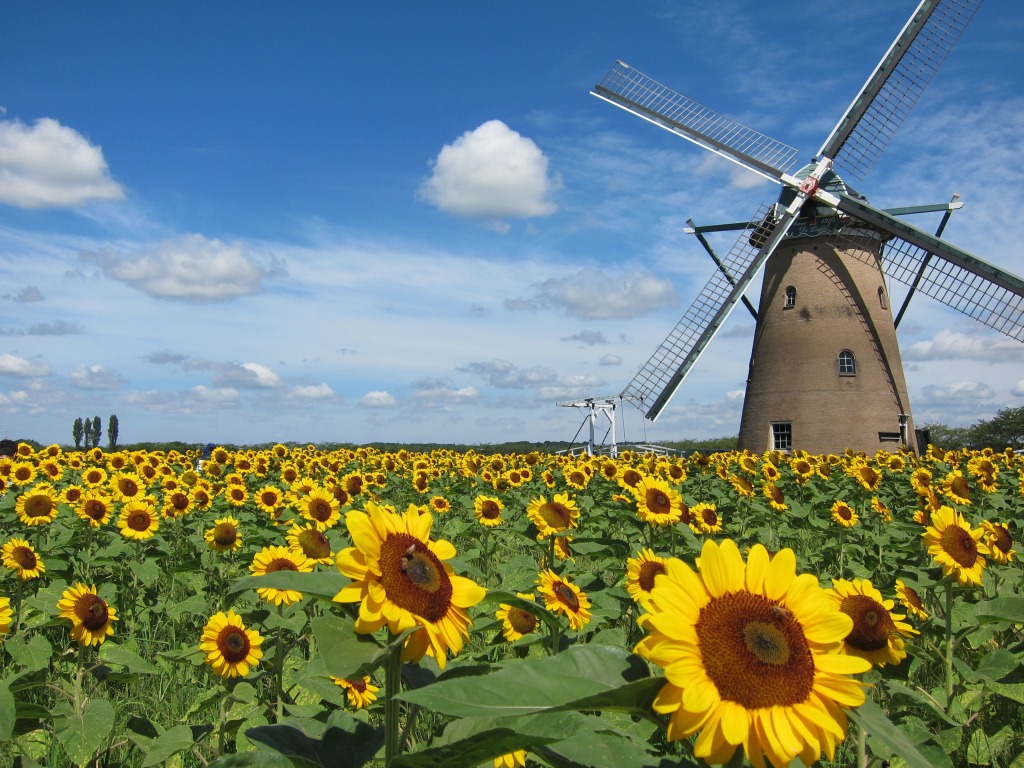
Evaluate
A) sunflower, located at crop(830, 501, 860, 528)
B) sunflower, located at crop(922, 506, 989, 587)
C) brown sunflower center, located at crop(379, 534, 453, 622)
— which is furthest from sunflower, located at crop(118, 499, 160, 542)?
sunflower, located at crop(830, 501, 860, 528)

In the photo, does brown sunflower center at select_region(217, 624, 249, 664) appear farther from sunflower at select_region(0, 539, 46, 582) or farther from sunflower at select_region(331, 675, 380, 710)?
sunflower at select_region(0, 539, 46, 582)

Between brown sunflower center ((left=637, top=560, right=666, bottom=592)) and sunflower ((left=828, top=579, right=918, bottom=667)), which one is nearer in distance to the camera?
sunflower ((left=828, top=579, right=918, bottom=667))

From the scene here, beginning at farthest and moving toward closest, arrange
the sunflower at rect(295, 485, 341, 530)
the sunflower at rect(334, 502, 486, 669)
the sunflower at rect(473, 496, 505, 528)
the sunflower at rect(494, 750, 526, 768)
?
1. the sunflower at rect(473, 496, 505, 528)
2. the sunflower at rect(295, 485, 341, 530)
3. the sunflower at rect(494, 750, 526, 768)
4. the sunflower at rect(334, 502, 486, 669)

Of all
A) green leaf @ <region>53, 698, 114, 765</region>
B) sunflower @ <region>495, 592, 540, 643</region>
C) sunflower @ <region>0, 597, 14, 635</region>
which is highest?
sunflower @ <region>0, 597, 14, 635</region>

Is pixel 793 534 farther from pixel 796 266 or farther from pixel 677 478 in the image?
pixel 796 266

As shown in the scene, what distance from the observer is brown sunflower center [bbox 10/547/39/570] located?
17.4 feet

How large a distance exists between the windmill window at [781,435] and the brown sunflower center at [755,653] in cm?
2588

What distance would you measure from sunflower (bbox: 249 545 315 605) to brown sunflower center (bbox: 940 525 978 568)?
3455 mm

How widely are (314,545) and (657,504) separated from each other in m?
2.86

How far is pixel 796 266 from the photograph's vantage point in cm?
2625

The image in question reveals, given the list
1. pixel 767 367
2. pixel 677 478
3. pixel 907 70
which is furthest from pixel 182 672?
pixel 907 70

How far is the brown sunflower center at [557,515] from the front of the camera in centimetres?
525

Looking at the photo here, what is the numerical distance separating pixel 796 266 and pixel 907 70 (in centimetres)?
802

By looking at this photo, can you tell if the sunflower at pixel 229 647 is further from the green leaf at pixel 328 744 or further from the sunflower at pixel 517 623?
the green leaf at pixel 328 744
